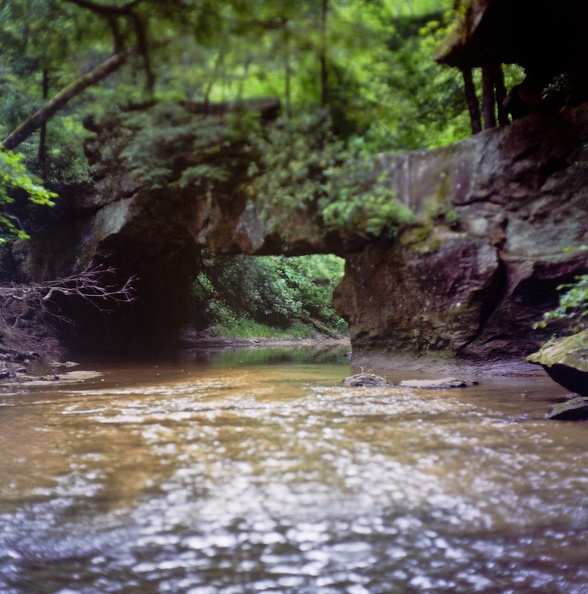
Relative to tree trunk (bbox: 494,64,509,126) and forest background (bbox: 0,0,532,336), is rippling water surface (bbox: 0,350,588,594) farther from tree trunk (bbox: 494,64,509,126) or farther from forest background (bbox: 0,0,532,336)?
tree trunk (bbox: 494,64,509,126)

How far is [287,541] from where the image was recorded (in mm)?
1349

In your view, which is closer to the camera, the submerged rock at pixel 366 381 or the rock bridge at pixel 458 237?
the submerged rock at pixel 366 381

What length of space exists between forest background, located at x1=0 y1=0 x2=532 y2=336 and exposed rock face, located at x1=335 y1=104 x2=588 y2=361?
462mm

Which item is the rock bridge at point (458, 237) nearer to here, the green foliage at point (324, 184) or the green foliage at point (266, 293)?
the green foliage at point (324, 184)

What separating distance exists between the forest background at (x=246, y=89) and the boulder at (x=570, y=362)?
8.17 feet

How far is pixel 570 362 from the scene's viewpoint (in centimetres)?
326

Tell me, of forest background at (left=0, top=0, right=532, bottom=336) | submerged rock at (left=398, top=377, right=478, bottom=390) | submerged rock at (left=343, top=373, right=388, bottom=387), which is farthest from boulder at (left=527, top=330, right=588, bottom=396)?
forest background at (left=0, top=0, right=532, bottom=336)

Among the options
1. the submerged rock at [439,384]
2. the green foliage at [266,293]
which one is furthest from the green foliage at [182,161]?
the green foliage at [266,293]

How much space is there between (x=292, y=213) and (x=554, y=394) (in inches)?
157

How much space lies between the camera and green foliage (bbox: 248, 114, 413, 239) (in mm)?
5910

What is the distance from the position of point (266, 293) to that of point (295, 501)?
14.1 metres

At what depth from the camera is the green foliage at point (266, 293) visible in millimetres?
13734

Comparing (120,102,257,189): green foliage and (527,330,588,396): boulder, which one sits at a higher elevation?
(120,102,257,189): green foliage

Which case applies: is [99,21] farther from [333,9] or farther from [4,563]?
[4,563]
